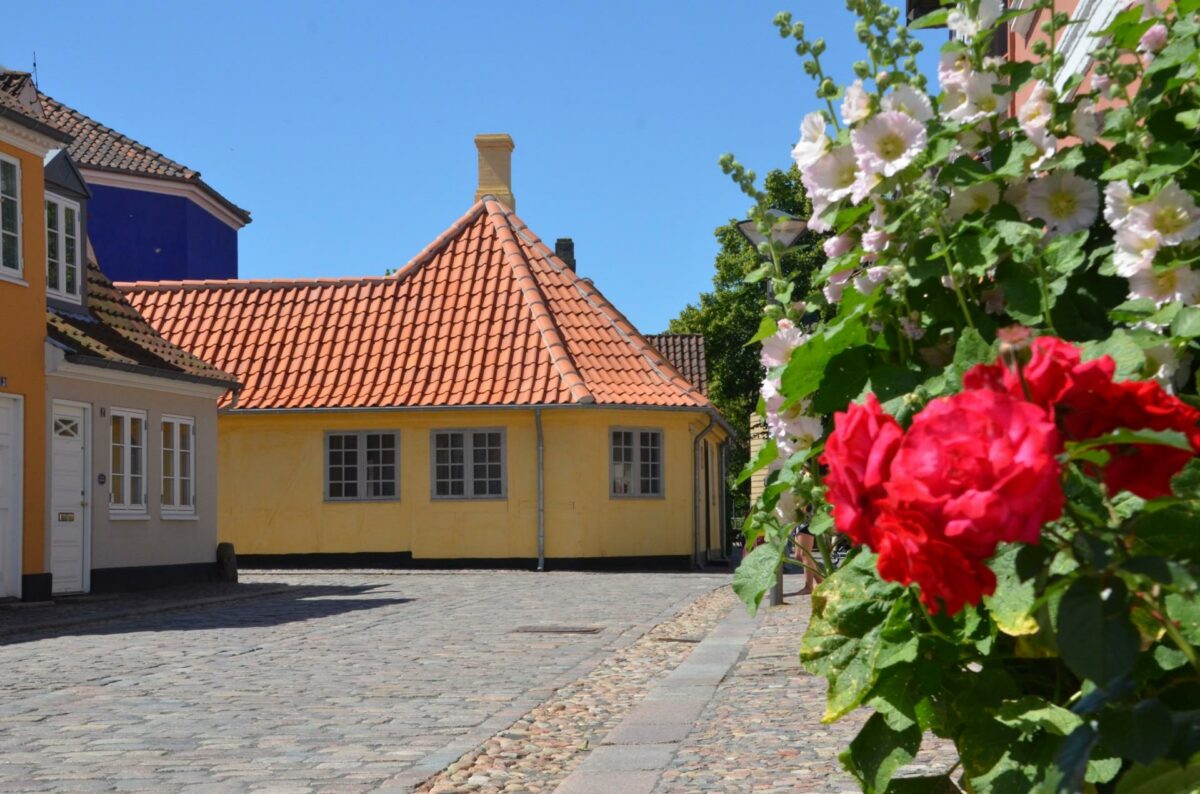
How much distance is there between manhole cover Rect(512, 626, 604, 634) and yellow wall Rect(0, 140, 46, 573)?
7.22 metres

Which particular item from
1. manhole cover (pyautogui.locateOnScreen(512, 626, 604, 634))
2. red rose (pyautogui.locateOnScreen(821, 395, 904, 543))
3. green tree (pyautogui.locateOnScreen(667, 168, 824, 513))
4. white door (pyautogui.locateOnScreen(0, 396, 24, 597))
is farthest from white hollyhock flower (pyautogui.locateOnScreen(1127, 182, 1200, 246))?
green tree (pyautogui.locateOnScreen(667, 168, 824, 513))

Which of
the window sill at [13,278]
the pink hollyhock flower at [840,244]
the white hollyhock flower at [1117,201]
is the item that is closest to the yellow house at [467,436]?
the window sill at [13,278]

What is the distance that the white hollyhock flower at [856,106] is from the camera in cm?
324

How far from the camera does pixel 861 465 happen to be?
78.0 inches

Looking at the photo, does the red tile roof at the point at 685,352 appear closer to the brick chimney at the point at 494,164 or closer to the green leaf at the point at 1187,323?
the brick chimney at the point at 494,164

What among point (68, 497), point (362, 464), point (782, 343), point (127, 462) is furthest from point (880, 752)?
point (362, 464)

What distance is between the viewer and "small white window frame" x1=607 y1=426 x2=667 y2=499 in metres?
28.1

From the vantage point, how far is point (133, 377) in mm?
21531

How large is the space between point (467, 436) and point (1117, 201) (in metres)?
25.4

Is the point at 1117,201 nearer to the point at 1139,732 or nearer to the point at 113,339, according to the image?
the point at 1139,732

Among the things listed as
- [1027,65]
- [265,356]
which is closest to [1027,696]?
[1027,65]

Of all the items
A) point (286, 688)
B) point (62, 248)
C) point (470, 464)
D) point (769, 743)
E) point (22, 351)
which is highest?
point (62, 248)

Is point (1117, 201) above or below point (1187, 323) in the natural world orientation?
above

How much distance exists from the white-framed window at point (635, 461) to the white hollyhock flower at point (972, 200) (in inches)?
973
